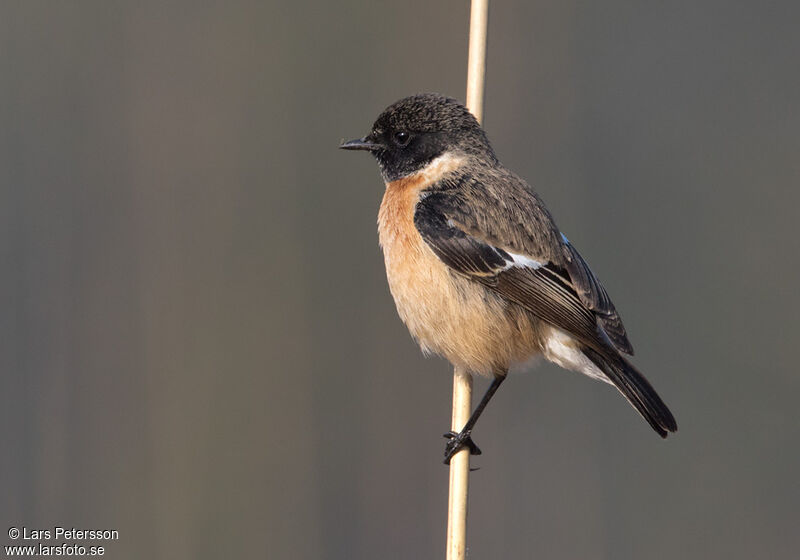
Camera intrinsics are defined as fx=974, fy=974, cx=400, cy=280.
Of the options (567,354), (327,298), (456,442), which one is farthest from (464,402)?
(327,298)

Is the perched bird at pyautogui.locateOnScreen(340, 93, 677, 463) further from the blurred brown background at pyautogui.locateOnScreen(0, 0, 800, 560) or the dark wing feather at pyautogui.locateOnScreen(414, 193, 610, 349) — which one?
the blurred brown background at pyautogui.locateOnScreen(0, 0, 800, 560)

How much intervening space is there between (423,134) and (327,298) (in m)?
1.43

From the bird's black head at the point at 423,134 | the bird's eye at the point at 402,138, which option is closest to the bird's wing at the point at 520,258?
the bird's black head at the point at 423,134

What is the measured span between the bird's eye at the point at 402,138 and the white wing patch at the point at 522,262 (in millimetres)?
821

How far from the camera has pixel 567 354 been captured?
3979 millimetres

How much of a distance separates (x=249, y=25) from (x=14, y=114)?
56.8 inches

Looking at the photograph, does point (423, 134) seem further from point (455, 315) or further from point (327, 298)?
point (327, 298)

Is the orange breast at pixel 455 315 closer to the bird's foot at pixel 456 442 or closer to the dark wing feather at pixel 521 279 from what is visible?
the dark wing feather at pixel 521 279

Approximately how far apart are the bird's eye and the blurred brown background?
1.25m

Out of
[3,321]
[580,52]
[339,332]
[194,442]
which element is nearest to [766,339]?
[580,52]

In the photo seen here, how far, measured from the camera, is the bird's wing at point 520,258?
12.9 ft

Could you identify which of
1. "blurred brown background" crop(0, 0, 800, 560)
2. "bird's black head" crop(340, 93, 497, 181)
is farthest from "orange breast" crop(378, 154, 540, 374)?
"blurred brown background" crop(0, 0, 800, 560)

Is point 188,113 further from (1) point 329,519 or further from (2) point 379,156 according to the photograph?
(1) point 329,519

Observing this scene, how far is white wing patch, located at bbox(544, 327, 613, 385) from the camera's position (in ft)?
12.9
